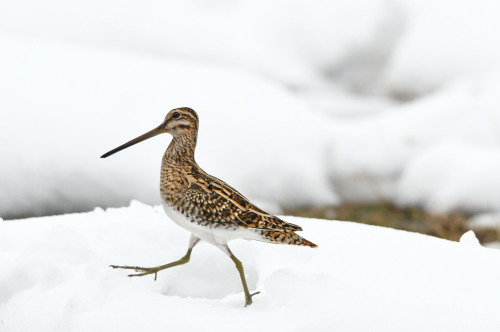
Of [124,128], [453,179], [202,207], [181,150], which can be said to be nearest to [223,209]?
[202,207]

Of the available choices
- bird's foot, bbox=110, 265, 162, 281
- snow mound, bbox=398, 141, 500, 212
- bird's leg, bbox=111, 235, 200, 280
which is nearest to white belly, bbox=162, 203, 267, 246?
bird's leg, bbox=111, 235, 200, 280

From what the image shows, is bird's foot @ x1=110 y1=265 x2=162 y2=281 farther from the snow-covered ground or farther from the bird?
the snow-covered ground

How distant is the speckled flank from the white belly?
0.01 metres

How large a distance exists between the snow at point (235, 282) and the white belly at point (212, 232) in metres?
0.31

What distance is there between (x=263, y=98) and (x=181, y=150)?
6257 millimetres

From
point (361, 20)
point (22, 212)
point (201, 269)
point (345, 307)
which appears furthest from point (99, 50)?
point (345, 307)

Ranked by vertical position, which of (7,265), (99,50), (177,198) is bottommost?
(7,265)

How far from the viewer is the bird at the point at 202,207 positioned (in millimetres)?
4055

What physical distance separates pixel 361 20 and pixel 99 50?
5.68 metres

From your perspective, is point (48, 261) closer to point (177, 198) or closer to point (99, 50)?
point (177, 198)

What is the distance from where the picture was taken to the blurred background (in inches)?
327

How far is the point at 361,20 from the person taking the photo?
14.2m

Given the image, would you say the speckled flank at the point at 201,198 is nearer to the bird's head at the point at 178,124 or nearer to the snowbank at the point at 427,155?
the bird's head at the point at 178,124

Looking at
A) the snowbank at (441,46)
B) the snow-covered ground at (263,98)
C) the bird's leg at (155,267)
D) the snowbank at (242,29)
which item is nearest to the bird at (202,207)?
the bird's leg at (155,267)
